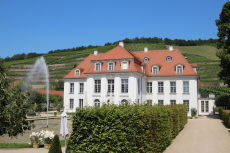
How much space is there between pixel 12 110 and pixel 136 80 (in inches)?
1001

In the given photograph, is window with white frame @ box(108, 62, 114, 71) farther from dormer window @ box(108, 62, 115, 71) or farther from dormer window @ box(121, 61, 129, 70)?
dormer window @ box(121, 61, 129, 70)

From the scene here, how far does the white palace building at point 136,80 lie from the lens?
3222 cm

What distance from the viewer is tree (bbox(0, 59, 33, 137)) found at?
23.6 feet

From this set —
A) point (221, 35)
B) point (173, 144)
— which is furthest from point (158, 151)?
point (221, 35)

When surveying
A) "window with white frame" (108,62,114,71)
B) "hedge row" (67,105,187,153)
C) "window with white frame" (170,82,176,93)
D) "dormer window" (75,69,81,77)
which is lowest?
"hedge row" (67,105,187,153)

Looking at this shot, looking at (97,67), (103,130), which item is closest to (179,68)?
(97,67)

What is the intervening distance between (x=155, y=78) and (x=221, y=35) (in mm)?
11151

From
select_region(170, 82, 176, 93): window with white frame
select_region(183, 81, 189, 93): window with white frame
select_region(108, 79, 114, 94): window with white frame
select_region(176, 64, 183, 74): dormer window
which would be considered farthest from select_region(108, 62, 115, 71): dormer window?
select_region(183, 81, 189, 93): window with white frame

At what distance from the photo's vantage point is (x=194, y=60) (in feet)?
290

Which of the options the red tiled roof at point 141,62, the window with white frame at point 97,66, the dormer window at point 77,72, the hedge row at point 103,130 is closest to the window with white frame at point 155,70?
the red tiled roof at point 141,62

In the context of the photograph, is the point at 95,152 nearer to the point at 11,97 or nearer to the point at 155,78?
the point at 11,97

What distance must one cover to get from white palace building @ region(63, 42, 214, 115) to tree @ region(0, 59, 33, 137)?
22.6 m

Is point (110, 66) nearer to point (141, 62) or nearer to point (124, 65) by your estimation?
point (124, 65)

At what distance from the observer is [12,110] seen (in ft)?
23.5
